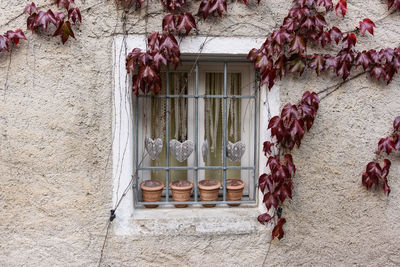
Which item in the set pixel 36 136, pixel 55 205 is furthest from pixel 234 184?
pixel 36 136

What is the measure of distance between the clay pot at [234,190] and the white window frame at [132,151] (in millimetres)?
161

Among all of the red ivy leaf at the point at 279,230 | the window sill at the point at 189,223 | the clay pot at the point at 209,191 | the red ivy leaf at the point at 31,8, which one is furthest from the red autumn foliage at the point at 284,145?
the red ivy leaf at the point at 31,8

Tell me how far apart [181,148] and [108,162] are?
0.56m

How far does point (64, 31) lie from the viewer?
2.29m

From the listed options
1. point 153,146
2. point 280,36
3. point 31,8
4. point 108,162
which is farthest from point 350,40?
point 31,8

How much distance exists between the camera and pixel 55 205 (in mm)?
2377

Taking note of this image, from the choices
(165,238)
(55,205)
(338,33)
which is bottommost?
(165,238)

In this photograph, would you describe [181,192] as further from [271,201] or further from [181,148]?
[271,201]

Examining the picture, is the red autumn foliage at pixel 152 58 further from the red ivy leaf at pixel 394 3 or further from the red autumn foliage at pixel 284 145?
the red ivy leaf at pixel 394 3

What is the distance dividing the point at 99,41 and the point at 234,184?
148 centimetres

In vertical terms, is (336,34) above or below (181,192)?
above

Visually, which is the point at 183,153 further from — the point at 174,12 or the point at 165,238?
the point at 174,12

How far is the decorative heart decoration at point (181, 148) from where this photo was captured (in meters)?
2.58

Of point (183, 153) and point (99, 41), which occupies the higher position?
point (99, 41)
